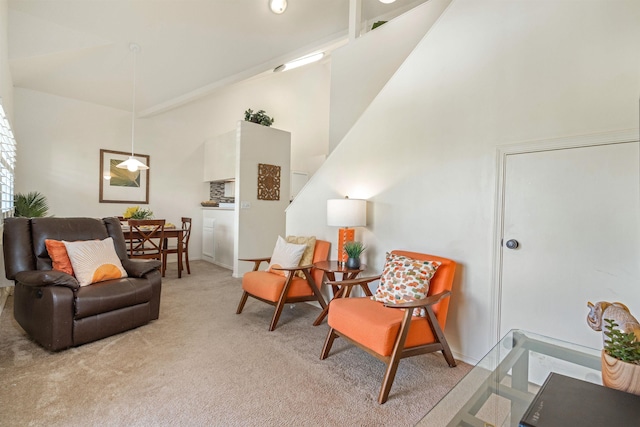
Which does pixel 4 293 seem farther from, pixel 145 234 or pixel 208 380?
pixel 208 380

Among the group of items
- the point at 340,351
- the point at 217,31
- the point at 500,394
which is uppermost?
the point at 217,31

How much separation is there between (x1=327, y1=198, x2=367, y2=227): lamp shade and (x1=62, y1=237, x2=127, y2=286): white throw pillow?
6.56 ft

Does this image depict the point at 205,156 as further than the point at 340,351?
Yes

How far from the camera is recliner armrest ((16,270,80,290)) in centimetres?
217

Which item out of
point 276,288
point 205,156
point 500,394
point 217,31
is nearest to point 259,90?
point 205,156

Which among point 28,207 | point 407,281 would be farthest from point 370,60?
point 28,207

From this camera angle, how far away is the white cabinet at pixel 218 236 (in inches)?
210

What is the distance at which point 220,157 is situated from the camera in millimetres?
5555

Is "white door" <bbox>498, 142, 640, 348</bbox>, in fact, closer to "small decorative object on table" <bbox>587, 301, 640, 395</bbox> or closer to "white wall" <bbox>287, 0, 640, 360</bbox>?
"white wall" <bbox>287, 0, 640, 360</bbox>

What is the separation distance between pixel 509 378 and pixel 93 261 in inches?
120

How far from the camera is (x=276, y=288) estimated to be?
2742 millimetres

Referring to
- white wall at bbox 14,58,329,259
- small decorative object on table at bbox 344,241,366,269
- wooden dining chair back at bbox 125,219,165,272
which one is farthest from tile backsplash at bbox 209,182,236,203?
small decorative object on table at bbox 344,241,366,269

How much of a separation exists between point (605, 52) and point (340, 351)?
8.30ft

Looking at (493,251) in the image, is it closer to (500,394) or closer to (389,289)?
(389,289)
